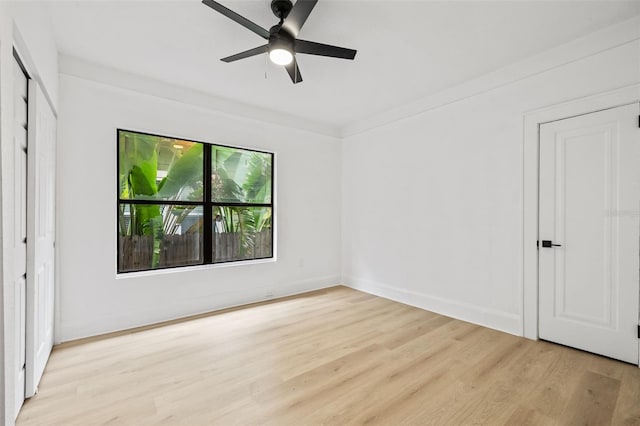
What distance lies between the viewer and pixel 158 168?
11.6ft

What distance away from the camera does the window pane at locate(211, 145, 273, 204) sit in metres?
3.91

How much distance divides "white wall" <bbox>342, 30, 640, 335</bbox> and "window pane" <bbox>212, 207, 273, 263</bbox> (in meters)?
1.47

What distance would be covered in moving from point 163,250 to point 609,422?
4.09 meters

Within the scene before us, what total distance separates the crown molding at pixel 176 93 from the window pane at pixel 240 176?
50cm

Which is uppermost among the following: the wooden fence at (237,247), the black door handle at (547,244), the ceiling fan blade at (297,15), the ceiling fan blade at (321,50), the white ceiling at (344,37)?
the white ceiling at (344,37)

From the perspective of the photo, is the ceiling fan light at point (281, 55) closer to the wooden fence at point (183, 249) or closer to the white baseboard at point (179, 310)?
the wooden fence at point (183, 249)

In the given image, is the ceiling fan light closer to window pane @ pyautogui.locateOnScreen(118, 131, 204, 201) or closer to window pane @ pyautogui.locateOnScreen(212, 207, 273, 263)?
window pane @ pyautogui.locateOnScreen(118, 131, 204, 201)

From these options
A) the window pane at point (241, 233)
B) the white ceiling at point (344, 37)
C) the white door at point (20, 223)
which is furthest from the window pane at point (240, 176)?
the white door at point (20, 223)

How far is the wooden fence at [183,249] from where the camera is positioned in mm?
3350

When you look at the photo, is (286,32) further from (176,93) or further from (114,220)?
(114,220)

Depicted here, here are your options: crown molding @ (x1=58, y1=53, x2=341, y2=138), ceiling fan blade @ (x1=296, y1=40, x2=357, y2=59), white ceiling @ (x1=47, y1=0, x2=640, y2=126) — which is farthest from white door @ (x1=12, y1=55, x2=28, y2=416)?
ceiling fan blade @ (x1=296, y1=40, x2=357, y2=59)

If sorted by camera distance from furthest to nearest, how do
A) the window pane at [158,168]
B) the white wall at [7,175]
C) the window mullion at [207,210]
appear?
the window mullion at [207,210] < the window pane at [158,168] < the white wall at [7,175]

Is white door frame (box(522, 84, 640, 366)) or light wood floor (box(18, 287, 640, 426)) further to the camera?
white door frame (box(522, 84, 640, 366))

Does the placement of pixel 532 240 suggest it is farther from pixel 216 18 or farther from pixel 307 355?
pixel 216 18
